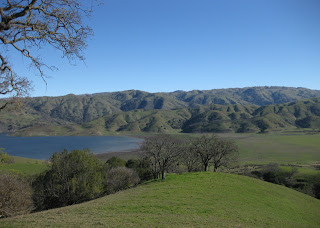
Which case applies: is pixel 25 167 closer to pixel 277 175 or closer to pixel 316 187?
pixel 277 175

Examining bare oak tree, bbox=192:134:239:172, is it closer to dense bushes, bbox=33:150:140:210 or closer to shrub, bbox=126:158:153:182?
shrub, bbox=126:158:153:182

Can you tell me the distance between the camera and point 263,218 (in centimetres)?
2038

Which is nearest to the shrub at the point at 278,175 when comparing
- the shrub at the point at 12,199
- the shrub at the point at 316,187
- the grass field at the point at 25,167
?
the shrub at the point at 316,187

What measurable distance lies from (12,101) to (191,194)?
21.9m

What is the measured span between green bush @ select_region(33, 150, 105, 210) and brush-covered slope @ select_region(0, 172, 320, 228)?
15295mm

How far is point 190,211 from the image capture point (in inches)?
760

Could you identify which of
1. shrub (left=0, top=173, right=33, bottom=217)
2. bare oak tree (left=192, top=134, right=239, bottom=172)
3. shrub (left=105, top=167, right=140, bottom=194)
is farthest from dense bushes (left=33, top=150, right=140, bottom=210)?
bare oak tree (left=192, top=134, right=239, bottom=172)

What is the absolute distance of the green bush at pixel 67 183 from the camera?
38312mm

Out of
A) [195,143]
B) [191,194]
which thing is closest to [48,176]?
[191,194]

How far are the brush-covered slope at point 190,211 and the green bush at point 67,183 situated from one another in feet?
50.2

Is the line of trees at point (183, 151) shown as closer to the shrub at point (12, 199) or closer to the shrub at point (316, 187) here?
the shrub at point (12, 199)

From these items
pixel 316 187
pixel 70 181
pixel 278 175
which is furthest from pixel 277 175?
pixel 70 181

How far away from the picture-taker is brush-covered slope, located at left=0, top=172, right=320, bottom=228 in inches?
582

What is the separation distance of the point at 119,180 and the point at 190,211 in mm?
34473
